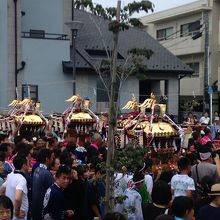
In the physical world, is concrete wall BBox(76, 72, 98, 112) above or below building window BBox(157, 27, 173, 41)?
below

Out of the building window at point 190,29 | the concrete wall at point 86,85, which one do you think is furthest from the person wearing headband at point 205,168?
the building window at point 190,29

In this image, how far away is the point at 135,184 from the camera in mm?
7906

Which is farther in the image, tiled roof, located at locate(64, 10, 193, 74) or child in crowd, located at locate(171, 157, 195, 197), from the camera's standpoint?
tiled roof, located at locate(64, 10, 193, 74)

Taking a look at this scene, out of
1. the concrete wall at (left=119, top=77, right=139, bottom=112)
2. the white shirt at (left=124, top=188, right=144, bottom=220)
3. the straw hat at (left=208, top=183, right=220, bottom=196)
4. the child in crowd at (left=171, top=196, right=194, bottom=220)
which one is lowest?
the white shirt at (left=124, top=188, right=144, bottom=220)

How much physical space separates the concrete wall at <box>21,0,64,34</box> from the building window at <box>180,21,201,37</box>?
11.4 meters

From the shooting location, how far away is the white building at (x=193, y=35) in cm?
3569

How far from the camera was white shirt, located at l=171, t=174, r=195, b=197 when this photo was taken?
8.02 metres

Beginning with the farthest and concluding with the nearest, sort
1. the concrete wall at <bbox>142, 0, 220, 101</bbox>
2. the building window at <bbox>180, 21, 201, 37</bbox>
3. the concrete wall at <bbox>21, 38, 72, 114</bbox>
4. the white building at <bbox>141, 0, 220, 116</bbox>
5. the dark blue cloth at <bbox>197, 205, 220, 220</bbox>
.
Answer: the building window at <bbox>180, 21, 201, 37</bbox> < the concrete wall at <bbox>142, 0, 220, 101</bbox> < the white building at <bbox>141, 0, 220, 116</bbox> < the concrete wall at <bbox>21, 38, 72, 114</bbox> < the dark blue cloth at <bbox>197, 205, 220, 220</bbox>

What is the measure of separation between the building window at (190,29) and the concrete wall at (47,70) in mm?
12832

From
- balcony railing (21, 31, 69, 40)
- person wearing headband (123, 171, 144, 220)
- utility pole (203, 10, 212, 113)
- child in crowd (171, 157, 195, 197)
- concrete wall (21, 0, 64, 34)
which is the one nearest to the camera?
person wearing headband (123, 171, 144, 220)

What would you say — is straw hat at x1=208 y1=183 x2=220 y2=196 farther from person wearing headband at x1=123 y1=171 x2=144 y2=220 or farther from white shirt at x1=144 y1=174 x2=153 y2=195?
white shirt at x1=144 y1=174 x2=153 y2=195

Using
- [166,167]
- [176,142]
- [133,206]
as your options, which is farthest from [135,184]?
[176,142]

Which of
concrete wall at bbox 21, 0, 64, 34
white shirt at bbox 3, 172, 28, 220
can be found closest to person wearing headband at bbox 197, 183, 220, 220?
white shirt at bbox 3, 172, 28, 220

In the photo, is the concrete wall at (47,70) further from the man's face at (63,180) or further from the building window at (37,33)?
the man's face at (63,180)
